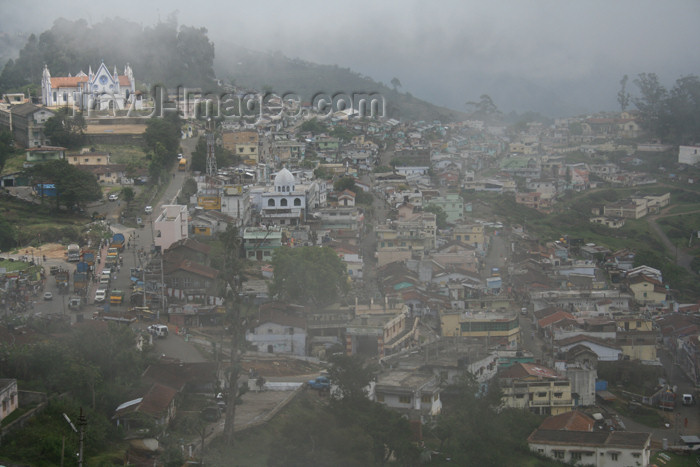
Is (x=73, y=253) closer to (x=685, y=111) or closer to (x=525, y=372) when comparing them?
(x=525, y=372)

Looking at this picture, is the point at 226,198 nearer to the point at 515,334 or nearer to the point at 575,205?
the point at 515,334

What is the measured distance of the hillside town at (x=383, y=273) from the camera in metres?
9.50

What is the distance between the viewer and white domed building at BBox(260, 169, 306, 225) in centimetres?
1538

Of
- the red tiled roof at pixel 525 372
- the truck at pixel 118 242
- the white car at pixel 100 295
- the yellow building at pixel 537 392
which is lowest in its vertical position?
the yellow building at pixel 537 392

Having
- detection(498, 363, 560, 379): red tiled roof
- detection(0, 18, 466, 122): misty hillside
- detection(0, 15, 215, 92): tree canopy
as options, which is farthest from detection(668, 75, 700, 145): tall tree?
detection(498, 363, 560, 379): red tiled roof

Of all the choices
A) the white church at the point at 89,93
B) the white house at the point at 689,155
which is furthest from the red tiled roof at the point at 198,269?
the white house at the point at 689,155

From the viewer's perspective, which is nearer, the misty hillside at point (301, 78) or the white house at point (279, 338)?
the white house at point (279, 338)

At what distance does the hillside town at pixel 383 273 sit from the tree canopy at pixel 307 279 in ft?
0.37

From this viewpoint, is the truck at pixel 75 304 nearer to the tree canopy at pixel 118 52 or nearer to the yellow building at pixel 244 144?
the yellow building at pixel 244 144

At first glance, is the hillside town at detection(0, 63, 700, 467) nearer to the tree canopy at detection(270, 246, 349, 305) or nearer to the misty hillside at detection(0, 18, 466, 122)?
the tree canopy at detection(270, 246, 349, 305)

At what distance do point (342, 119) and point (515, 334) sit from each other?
17439 mm

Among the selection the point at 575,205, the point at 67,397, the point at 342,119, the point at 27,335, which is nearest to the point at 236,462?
the point at 67,397

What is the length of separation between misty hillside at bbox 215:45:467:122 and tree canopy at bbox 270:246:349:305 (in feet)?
85.5

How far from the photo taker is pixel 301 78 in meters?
44.8
